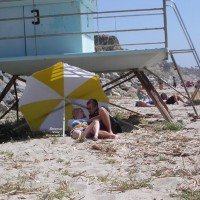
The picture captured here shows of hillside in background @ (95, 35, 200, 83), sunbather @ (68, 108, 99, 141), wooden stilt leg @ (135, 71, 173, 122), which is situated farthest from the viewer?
hillside in background @ (95, 35, 200, 83)

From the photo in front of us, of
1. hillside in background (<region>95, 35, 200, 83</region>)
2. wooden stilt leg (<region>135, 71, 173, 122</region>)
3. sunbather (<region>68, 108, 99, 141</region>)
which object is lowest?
Answer: sunbather (<region>68, 108, 99, 141</region>)

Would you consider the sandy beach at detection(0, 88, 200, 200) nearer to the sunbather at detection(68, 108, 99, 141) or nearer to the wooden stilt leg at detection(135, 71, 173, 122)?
the sunbather at detection(68, 108, 99, 141)

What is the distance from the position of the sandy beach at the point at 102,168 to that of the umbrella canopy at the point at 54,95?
1365 mm

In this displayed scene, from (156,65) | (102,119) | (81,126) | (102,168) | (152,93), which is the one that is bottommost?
(102,168)

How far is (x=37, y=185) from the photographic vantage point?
20.5 feet

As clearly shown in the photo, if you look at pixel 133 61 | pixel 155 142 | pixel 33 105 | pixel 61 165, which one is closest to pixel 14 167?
pixel 61 165

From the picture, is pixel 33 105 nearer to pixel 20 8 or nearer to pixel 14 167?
pixel 20 8

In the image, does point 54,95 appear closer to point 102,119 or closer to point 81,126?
point 81,126

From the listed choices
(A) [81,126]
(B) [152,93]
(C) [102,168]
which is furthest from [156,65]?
(C) [102,168]

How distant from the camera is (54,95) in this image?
11.8 m

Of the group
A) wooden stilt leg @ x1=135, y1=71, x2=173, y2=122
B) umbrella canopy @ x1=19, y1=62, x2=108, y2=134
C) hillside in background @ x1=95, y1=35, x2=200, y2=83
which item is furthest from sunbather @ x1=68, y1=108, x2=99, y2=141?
wooden stilt leg @ x1=135, y1=71, x2=173, y2=122

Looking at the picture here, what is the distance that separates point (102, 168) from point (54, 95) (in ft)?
16.2

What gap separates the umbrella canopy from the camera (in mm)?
11711

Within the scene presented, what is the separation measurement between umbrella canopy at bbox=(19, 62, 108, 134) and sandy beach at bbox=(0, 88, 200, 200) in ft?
4.48
